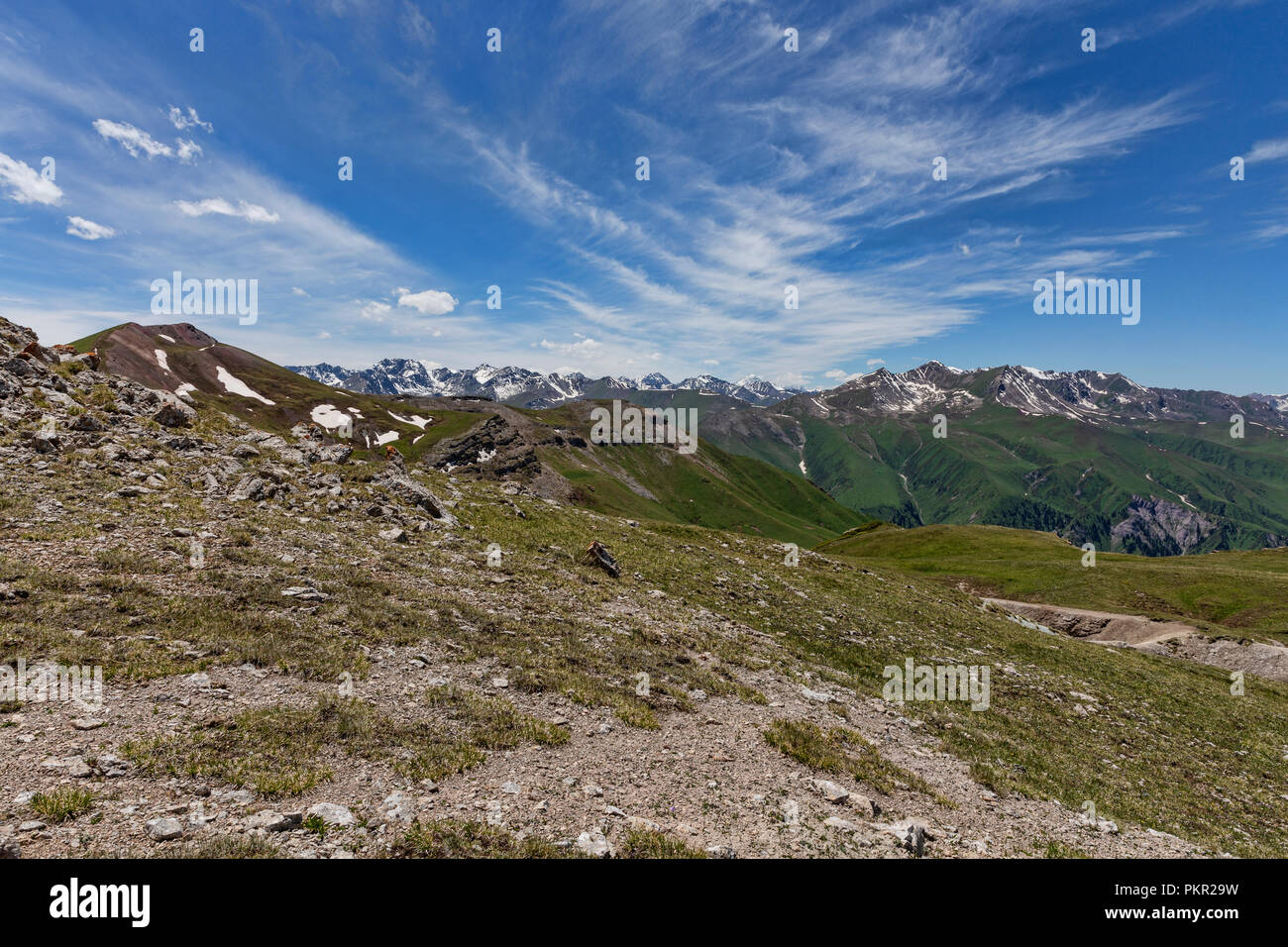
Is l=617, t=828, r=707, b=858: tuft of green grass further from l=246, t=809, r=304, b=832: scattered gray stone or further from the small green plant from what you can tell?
l=246, t=809, r=304, b=832: scattered gray stone

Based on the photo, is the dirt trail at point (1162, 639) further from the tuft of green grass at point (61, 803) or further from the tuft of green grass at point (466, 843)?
the tuft of green grass at point (61, 803)

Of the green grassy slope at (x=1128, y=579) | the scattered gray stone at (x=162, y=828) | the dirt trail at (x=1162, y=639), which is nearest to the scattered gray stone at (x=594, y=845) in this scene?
the scattered gray stone at (x=162, y=828)

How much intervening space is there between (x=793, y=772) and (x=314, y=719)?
37.6ft

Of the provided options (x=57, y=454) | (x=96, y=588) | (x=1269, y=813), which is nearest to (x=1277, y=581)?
(x=1269, y=813)
